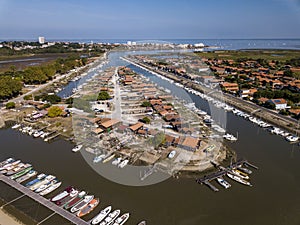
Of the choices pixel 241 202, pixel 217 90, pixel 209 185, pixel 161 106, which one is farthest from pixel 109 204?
pixel 217 90

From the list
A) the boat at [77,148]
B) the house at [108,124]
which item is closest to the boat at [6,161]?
the boat at [77,148]

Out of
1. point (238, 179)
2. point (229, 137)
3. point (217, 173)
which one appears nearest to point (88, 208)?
point (217, 173)

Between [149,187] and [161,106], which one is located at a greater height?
[161,106]

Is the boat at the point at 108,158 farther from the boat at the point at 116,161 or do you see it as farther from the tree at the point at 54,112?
the tree at the point at 54,112

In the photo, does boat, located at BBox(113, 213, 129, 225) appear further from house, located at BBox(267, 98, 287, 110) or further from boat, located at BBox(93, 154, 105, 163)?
house, located at BBox(267, 98, 287, 110)

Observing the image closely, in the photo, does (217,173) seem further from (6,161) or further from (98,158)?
(6,161)

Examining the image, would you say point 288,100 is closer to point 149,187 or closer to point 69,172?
point 149,187
